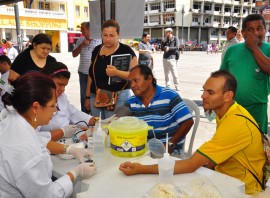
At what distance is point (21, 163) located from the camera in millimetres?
1194

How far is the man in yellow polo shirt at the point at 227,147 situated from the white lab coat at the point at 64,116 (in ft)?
3.10

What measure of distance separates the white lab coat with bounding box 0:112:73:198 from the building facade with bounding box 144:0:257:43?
152 feet

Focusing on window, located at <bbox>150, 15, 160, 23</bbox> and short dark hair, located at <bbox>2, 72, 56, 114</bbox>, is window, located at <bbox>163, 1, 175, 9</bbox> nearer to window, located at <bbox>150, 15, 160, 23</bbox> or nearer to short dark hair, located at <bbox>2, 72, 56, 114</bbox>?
window, located at <bbox>150, 15, 160, 23</bbox>

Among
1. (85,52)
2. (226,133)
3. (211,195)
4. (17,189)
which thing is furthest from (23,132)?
(85,52)

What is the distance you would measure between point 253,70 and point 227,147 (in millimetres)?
1239

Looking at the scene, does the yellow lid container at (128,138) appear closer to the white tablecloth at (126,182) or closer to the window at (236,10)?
the white tablecloth at (126,182)

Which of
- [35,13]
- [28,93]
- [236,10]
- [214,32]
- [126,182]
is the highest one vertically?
[236,10]

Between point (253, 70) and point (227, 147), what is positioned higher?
point (253, 70)

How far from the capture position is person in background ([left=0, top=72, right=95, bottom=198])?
120 cm

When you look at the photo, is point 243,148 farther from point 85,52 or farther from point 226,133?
point 85,52

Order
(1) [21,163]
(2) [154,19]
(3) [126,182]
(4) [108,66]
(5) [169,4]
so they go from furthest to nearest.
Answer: (2) [154,19]
(5) [169,4]
(4) [108,66]
(3) [126,182]
(1) [21,163]

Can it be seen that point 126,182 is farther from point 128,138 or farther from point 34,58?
point 34,58

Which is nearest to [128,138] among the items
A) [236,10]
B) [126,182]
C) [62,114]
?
[126,182]

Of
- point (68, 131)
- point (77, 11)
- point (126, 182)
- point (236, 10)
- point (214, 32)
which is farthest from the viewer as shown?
point (236, 10)
